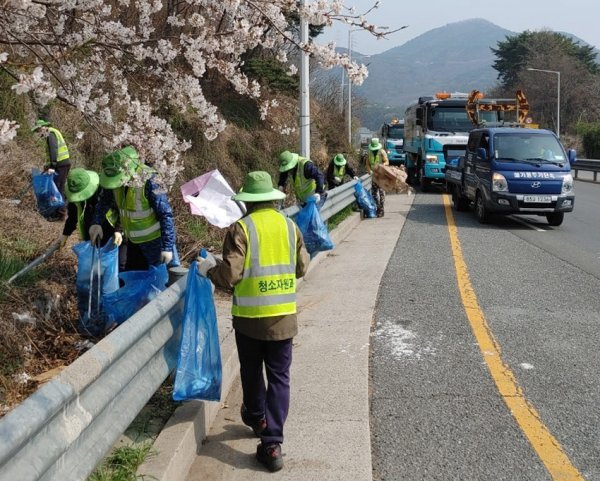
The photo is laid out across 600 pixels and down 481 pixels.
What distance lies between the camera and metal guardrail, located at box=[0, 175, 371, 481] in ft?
6.89

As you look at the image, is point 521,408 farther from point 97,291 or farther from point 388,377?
point 97,291

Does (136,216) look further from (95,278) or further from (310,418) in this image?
(310,418)

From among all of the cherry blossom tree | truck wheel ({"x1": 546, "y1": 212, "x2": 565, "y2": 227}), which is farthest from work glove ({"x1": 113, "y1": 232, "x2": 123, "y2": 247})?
truck wheel ({"x1": 546, "y1": 212, "x2": 565, "y2": 227})

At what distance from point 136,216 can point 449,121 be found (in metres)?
17.7

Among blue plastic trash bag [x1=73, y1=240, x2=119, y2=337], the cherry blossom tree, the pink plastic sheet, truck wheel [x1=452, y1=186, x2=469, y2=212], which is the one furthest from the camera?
truck wheel [x1=452, y1=186, x2=469, y2=212]

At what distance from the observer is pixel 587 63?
78812 mm

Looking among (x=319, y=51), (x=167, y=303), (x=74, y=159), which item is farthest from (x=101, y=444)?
(x=74, y=159)

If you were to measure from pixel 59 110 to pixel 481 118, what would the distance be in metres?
13.9

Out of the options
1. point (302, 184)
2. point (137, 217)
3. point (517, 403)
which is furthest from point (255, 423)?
point (302, 184)

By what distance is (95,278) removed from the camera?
5035 millimetres

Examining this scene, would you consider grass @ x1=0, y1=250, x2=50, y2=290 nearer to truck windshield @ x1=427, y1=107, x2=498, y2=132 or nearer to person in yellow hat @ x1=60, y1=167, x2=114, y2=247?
person in yellow hat @ x1=60, y1=167, x2=114, y2=247

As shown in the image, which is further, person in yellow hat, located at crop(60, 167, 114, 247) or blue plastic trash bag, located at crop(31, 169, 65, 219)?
blue plastic trash bag, located at crop(31, 169, 65, 219)

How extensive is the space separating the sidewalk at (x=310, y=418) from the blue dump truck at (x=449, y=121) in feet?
46.8

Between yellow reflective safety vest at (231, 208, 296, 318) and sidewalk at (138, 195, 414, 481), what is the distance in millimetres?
692
